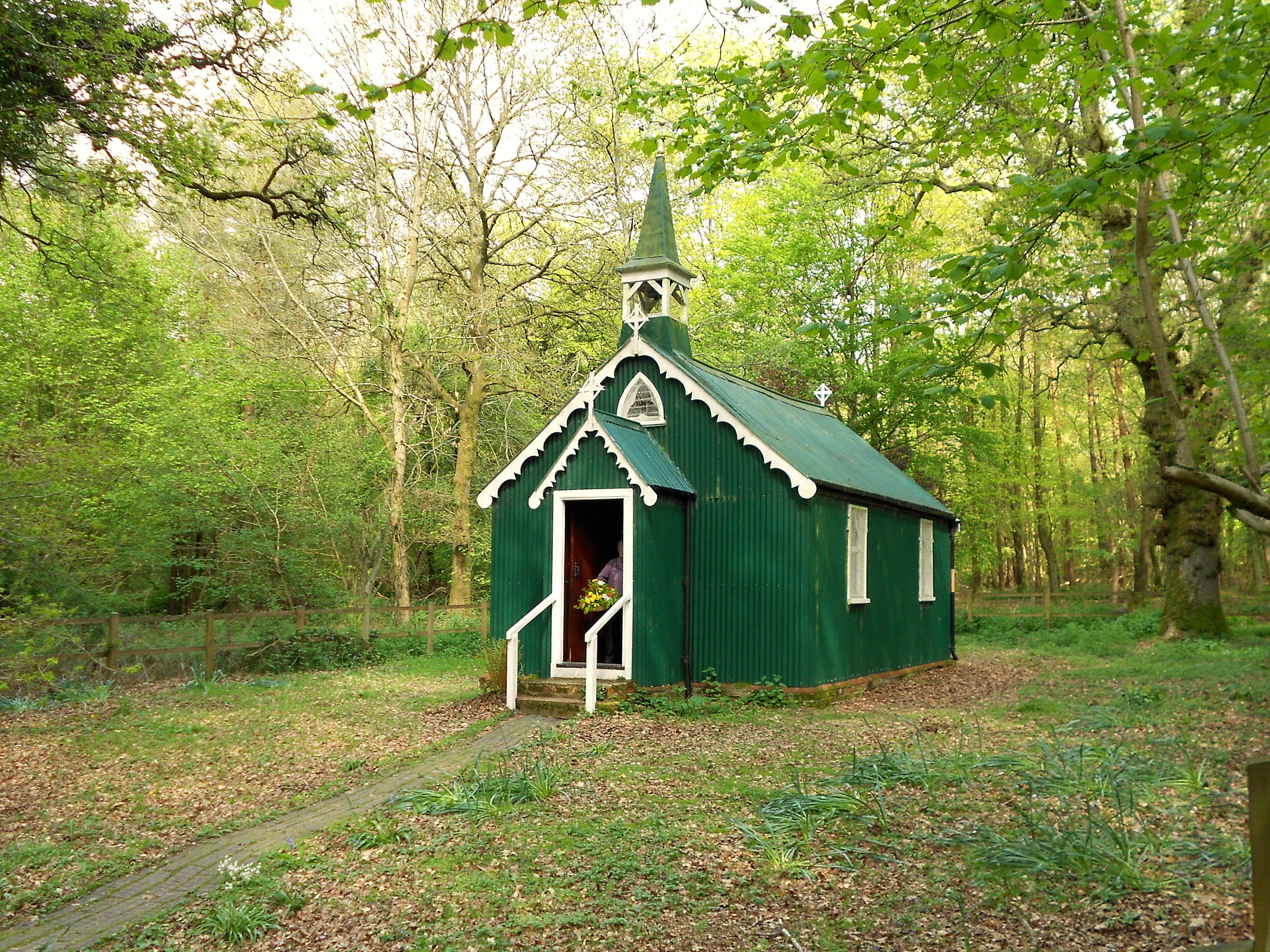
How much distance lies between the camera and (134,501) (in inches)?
701

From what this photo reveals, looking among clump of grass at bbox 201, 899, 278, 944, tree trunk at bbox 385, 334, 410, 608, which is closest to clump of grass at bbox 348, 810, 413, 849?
clump of grass at bbox 201, 899, 278, 944

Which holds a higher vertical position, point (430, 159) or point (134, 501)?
point (430, 159)

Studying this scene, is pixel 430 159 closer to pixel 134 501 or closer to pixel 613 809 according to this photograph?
pixel 134 501

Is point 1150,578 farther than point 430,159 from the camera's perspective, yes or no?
Yes

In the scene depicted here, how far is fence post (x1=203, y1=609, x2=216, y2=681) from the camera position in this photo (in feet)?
51.2

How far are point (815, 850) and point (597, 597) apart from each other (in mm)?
7068

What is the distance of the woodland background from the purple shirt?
5352 millimetres

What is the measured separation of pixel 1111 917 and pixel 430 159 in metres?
20.8

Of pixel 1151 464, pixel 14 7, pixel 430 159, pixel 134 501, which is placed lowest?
pixel 134 501

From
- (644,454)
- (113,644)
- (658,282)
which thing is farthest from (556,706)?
(658,282)

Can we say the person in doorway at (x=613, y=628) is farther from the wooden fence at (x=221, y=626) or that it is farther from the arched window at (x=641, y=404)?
the wooden fence at (x=221, y=626)

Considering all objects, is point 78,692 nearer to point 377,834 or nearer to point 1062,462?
point 377,834

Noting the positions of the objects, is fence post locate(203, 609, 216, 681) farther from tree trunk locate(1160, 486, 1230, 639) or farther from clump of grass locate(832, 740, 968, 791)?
tree trunk locate(1160, 486, 1230, 639)

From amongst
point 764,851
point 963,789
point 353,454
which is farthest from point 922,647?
point 353,454
